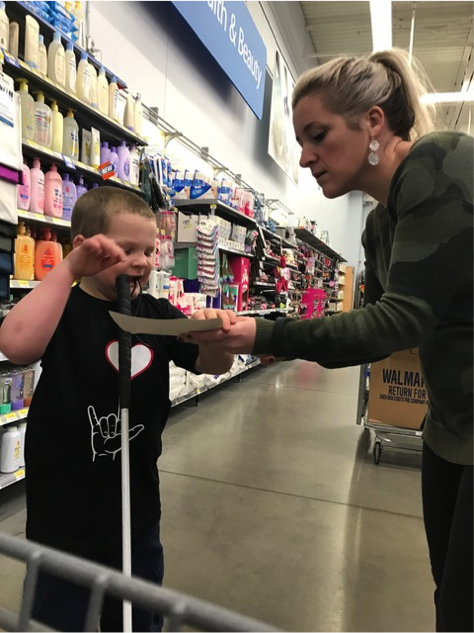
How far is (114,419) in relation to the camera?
1.15m

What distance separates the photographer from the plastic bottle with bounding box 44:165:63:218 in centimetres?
276

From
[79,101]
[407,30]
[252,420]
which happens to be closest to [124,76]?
[79,101]

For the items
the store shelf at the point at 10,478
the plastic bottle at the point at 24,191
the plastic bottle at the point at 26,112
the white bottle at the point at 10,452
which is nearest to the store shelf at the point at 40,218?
the plastic bottle at the point at 24,191

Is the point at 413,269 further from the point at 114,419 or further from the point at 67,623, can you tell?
the point at 67,623

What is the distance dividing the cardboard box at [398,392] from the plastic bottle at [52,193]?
237 centimetres

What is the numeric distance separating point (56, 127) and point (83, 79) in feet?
1.20

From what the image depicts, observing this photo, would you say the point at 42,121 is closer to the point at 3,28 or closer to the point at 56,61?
the point at 56,61

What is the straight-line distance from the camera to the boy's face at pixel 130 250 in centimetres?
116

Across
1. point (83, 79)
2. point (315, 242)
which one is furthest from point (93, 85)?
point (315, 242)

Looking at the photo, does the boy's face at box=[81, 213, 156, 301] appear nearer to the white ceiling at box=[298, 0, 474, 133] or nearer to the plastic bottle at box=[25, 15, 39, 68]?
the plastic bottle at box=[25, 15, 39, 68]

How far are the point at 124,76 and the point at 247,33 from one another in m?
2.59

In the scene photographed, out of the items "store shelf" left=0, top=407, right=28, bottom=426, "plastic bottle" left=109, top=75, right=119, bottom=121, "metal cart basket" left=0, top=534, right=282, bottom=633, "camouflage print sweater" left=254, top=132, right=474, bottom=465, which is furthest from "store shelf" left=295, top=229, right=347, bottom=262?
"metal cart basket" left=0, top=534, right=282, bottom=633

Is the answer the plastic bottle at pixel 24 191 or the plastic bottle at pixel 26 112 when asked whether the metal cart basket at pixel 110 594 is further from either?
the plastic bottle at pixel 26 112

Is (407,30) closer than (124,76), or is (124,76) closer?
(124,76)
